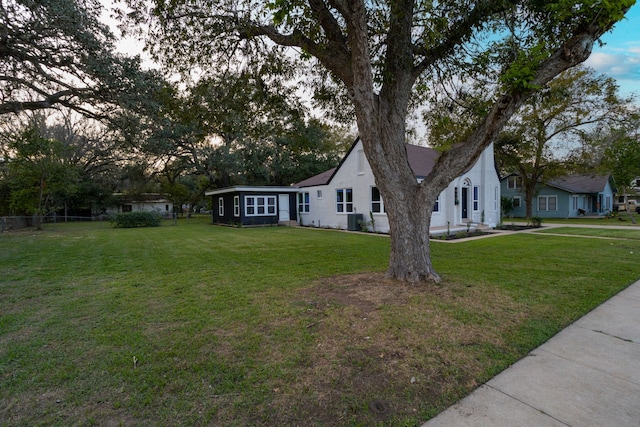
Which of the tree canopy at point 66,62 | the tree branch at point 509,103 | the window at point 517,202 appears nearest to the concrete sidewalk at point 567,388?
the tree branch at point 509,103

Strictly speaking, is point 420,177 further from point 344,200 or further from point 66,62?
point 66,62

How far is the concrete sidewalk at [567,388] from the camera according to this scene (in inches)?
89.4

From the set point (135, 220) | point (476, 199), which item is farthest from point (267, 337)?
point (135, 220)

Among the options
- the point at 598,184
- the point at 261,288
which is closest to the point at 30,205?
the point at 261,288

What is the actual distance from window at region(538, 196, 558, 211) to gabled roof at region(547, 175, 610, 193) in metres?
1.15

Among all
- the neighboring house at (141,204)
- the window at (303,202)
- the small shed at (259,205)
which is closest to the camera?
the small shed at (259,205)

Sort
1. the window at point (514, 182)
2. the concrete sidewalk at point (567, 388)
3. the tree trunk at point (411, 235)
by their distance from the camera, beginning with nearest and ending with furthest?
the concrete sidewalk at point (567, 388) < the tree trunk at point (411, 235) < the window at point (514, 182)

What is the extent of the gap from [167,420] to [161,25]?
6869mm

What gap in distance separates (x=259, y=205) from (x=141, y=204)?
89.1 feet

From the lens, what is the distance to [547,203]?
1128 inches

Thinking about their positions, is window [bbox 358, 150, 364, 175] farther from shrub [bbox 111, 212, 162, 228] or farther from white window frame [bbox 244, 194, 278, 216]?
shrub [bbox 111, 212, 162, 228]

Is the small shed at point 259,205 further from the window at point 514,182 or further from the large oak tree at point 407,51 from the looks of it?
the window at point 514,182

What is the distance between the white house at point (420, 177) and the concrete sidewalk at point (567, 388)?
1139cm

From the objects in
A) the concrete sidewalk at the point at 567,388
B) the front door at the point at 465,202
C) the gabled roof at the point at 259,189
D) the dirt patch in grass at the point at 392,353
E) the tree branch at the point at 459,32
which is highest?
the tree branch at the point at 459,32
